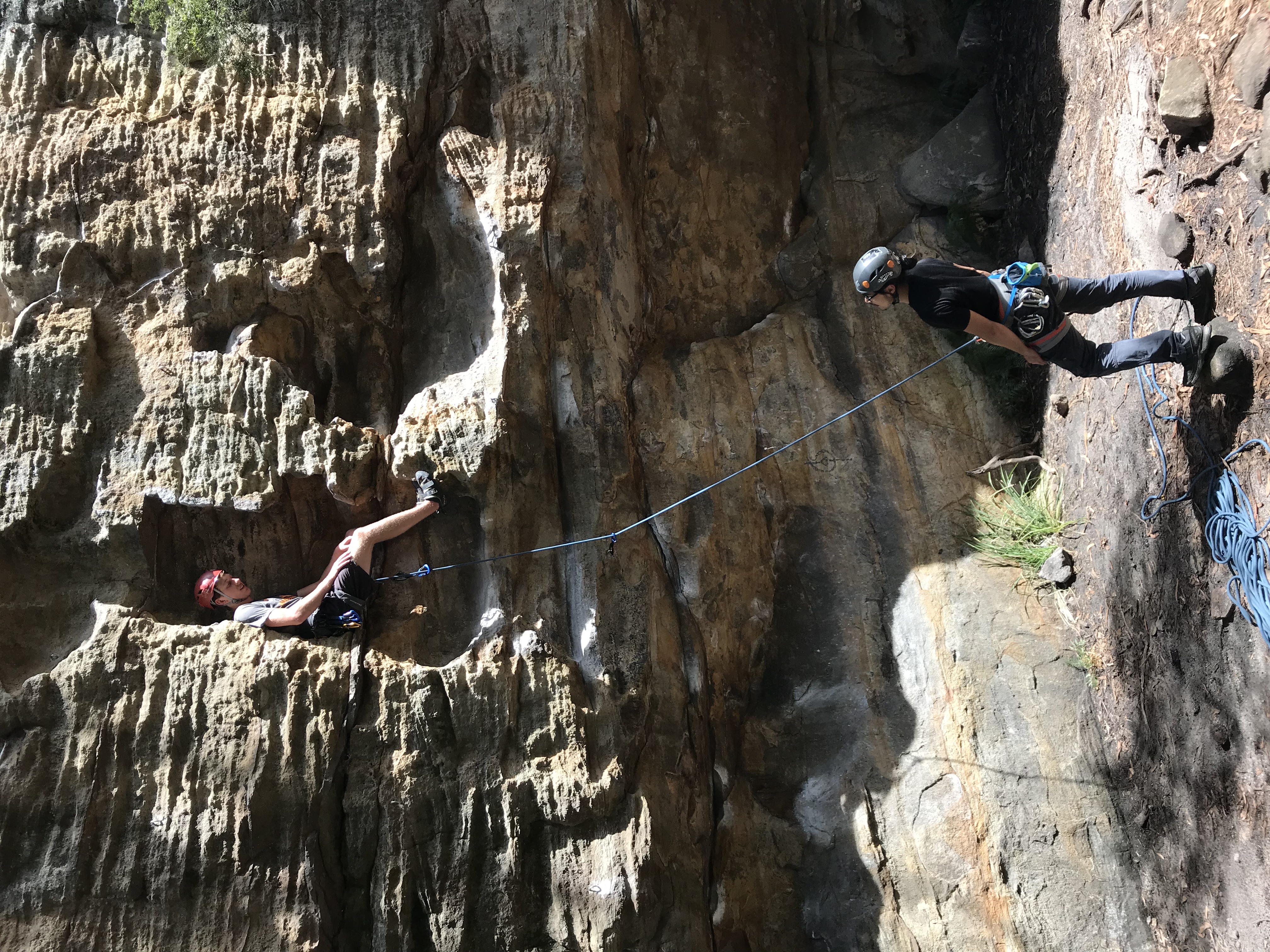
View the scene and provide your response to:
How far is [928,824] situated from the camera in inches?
203

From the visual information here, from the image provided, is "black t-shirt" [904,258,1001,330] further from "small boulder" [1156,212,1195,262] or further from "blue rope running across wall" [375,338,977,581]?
"blue rope running across wall" [375,338,977,581]

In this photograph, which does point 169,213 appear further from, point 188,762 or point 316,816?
point 316,816

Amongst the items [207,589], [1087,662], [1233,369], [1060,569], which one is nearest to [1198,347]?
[1233,369]

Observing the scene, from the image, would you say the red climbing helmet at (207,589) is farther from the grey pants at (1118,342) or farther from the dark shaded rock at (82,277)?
the grey pants at (1118,342)

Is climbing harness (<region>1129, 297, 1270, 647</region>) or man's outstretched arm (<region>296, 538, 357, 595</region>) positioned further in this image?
man's outstretched arm (<region>296, 538, 357, 595</region>)

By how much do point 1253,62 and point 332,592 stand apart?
4.97 m

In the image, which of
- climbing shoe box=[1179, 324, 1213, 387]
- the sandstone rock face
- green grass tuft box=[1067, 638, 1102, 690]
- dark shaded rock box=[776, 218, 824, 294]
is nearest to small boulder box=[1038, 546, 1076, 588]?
the sandstone rock face

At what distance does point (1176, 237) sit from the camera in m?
4.62

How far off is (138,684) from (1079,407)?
5.39 meters

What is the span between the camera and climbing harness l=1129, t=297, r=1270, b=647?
4031 mm

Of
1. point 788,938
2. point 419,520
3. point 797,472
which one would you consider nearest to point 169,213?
point 419,520

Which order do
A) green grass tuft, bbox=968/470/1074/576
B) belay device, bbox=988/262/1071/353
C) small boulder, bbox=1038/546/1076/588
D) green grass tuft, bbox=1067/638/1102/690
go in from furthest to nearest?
green grass tuft, bbox=968/470/1074/576
small boulder, bbox=1038/546/1076/588
green grass tuft, bbox=1067/638/1102/690
belay device, bbox=988/262/1071/353

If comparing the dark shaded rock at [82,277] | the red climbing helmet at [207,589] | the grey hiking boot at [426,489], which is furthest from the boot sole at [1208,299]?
the dark shaded rock at [82,277]

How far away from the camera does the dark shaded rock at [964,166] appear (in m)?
6.71
